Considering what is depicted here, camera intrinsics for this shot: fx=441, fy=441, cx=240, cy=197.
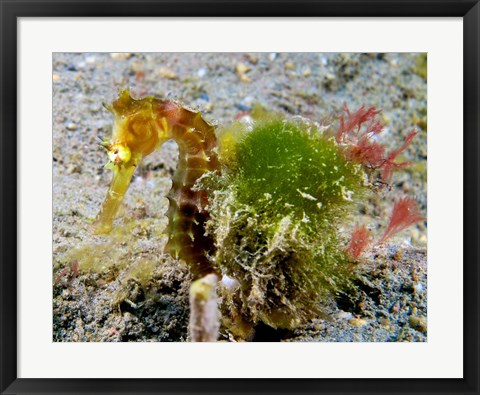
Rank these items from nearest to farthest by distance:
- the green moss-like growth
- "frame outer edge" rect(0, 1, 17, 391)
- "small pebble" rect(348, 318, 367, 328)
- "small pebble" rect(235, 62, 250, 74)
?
"frame outer edge" rect(0, 1, 17, 391) → the green moss-like growth → "small pebble" rect(348, 318, 367, 328) → "small pebble" rect(235, 62, 250, 74)

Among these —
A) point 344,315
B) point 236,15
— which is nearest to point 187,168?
point 236,15

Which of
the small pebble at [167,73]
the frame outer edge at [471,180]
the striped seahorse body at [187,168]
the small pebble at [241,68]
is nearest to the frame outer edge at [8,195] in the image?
the striped seahorse body at [187,168]

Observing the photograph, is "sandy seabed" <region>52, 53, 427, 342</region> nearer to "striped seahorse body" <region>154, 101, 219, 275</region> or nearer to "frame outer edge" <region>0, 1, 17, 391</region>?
"striped seahorse body" <region>154, 101, 219, 275</region>

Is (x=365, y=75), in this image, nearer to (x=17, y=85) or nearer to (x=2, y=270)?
(x=17, y=85)

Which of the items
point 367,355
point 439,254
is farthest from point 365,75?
point 367,355

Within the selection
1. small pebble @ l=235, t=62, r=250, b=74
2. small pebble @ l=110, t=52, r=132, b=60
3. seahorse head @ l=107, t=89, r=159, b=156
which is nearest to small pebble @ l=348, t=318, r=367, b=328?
seahorse head @ l=107, t=89, r=159, b=156

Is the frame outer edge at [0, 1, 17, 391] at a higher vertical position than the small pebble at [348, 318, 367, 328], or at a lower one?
higher
